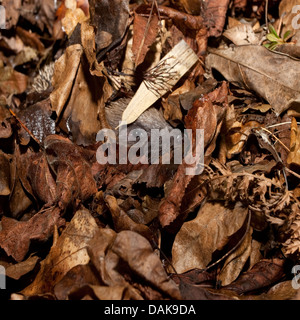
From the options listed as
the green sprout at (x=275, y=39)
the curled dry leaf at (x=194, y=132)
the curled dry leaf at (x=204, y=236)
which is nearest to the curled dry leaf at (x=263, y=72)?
the green sprout at (x=275, y=39)

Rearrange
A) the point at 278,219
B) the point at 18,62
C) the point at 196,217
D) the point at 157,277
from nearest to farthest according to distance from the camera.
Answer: the point at 157,277 → the point at 278,219 → the point at 196,217 → the point at 18,62

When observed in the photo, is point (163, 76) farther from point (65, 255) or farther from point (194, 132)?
point (65, 255)

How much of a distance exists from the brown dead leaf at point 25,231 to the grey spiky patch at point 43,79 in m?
1.11

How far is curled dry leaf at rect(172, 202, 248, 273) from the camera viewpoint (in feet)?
5.56

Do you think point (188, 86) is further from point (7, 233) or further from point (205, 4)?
point (7, 233)

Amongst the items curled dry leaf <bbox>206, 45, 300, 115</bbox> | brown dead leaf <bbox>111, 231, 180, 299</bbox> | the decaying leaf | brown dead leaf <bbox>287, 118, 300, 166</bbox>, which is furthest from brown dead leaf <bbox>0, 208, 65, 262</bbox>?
curled dry leaf <bbox>206, 45, 300, 115</bbox>

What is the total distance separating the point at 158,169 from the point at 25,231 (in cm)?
78

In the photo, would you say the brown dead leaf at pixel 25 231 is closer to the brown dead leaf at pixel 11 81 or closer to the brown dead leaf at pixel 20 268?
the brown dead leaf at pixel 20 268

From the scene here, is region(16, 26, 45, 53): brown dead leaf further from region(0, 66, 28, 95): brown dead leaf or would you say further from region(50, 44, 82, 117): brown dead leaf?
region(50, 44, 82, 117): brown dead leaf

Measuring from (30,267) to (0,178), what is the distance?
550mm

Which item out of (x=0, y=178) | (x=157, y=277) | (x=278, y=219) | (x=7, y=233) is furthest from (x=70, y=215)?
(x=278, y=219)

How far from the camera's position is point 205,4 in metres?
2.45

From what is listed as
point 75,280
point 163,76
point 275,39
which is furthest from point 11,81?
point 275,39

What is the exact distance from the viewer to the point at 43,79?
266cm
